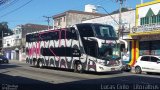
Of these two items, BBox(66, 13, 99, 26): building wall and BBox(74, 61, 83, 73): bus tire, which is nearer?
BBox(74, 61, 83, 73): bus tire

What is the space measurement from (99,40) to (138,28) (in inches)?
704

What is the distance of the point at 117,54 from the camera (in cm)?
2706

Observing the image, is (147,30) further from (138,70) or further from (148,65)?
(148,65)

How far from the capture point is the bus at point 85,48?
26406 mm

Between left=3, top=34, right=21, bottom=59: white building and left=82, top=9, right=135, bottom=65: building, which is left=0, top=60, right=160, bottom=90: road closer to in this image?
left=82, top=9, right=135, bottom=65: building

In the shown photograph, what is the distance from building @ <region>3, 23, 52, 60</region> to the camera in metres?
90.3

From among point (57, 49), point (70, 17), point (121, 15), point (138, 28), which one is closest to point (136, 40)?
point (138, 28)

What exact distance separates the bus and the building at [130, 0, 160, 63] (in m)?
13.2

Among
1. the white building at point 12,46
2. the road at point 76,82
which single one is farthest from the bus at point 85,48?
the white building at point 12,46

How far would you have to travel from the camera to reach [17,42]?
96688 mm

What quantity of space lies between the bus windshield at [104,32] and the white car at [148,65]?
584cm

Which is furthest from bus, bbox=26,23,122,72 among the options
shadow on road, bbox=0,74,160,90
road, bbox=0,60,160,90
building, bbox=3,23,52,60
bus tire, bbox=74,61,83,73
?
building, bbox=3,23,52,60

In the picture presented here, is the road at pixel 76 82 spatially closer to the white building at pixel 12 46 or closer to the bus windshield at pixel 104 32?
the bus windshield at pixel 104 32

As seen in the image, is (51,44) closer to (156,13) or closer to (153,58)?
(153,58)
